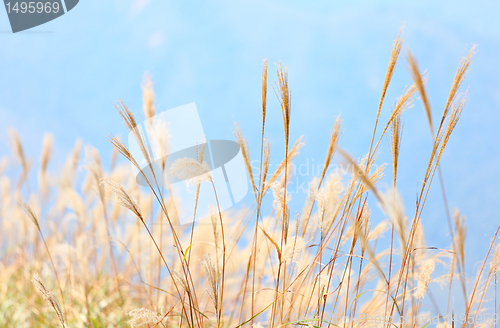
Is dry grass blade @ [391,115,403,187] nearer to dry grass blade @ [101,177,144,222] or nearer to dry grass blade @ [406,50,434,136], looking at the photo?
dry grass blade @ [406,50,434,136]

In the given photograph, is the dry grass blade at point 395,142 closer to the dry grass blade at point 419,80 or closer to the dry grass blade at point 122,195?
the dry grass blade at point 419,80

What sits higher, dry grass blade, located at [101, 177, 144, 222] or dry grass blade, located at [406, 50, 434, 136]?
dry grass blade, located at [406, 50, 434, 136]

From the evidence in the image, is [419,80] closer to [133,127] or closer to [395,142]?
[395,142]

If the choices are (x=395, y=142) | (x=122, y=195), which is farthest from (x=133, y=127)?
(x=395, y=142)

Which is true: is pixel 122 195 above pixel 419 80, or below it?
below

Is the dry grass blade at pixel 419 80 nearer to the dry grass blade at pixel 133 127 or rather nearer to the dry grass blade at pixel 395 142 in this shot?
the dry grass blade at pixel 395 142

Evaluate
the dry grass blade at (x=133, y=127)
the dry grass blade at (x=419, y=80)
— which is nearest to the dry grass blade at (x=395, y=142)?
the dry grass blade at (x=419, y=80)

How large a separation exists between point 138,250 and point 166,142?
132cm

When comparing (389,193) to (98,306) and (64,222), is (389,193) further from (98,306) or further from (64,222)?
(64,222)

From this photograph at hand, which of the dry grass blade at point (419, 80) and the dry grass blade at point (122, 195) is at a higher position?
the dry grass blade at point (419, 80)

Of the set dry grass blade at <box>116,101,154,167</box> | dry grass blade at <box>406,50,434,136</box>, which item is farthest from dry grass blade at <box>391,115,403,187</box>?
dry grass blade at <box>116,101,154,167</box>

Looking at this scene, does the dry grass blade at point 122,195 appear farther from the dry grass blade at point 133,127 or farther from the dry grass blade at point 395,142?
the dry grass blade at point 395,142

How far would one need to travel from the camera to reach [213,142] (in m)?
2.17

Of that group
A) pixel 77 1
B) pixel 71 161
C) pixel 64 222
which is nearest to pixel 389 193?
pixel 71 161
